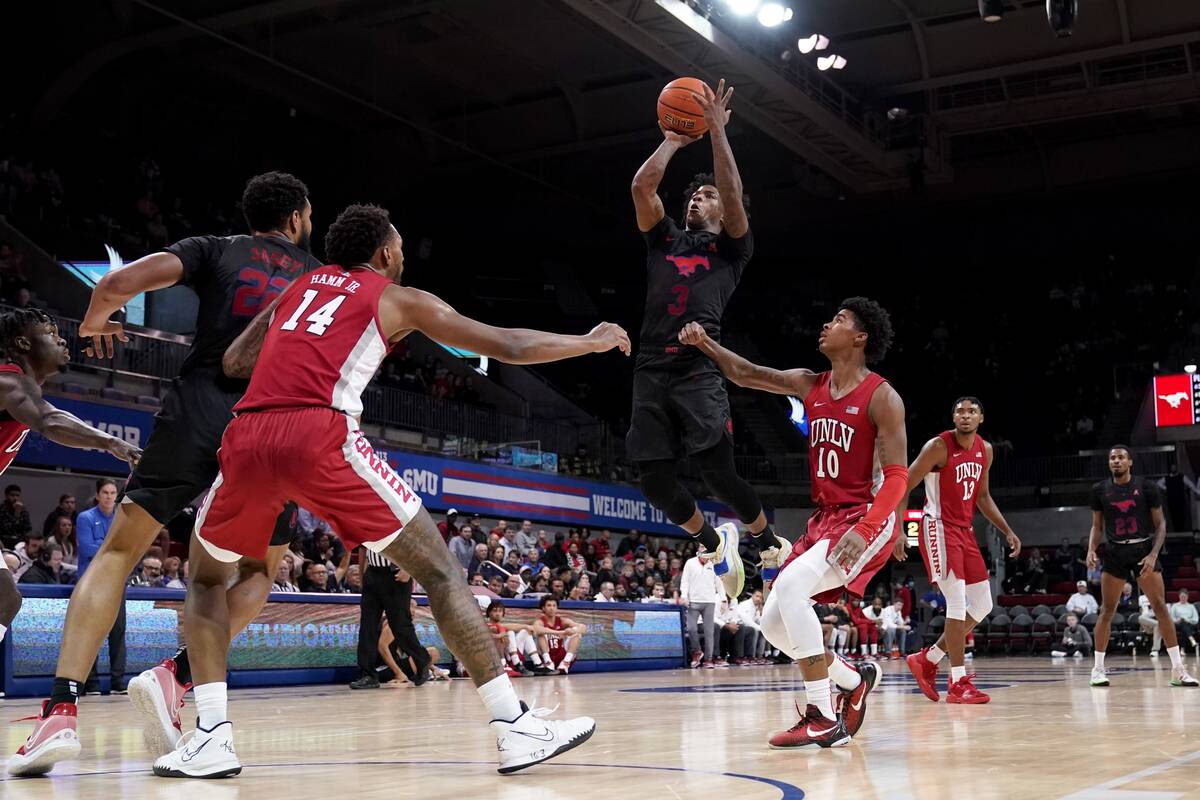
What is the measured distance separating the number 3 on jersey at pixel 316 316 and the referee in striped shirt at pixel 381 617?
680cm

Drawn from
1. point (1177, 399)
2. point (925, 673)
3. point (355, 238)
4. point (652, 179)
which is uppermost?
point (1177, 399)

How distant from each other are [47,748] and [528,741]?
64.0 inches

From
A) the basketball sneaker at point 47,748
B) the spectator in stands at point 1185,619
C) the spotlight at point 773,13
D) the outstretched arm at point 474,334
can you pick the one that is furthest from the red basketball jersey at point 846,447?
the spectator in stands at point 1185,619

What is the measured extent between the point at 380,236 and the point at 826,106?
2143cm

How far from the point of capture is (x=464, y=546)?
15875 mm

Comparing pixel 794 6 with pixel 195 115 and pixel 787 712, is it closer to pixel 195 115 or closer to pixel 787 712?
pixel 195 115

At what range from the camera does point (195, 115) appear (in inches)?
1114

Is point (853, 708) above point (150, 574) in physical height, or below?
below

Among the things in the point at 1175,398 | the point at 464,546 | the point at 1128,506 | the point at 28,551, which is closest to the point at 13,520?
the point at 28,551

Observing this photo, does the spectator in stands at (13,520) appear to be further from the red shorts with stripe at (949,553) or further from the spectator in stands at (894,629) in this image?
the spectator in stands at (894,629)

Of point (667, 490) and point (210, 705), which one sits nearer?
point (210, 705)

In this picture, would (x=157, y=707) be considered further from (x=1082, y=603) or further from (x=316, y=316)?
(x=1082, y=603)

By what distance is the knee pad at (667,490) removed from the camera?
6516mm

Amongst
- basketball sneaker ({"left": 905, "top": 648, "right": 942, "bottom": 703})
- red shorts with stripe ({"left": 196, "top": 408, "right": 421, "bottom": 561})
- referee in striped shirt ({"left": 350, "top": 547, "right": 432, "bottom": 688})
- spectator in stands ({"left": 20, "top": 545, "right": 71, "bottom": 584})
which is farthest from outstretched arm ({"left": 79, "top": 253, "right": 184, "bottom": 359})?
spectator in stands ({"left": 20, "top": 545, "right": 71, "bottom": 584})
